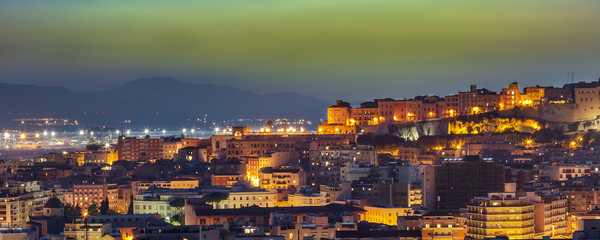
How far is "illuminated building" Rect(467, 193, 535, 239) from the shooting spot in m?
47.3

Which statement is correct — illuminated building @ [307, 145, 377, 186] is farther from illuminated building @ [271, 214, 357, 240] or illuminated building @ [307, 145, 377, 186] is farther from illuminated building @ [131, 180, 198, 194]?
illuminated building @ [271, 214, 357, 240]

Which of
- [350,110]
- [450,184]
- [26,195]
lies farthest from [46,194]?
[350,110]

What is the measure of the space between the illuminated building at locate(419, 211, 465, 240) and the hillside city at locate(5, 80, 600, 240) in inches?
2.1

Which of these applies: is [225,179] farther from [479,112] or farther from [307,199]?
[479,112]

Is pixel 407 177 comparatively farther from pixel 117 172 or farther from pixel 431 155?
pixel 117 172

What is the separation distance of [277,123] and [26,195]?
3795 inches

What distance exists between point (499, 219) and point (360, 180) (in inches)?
901

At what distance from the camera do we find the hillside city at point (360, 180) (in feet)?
159

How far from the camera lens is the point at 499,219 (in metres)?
47.4

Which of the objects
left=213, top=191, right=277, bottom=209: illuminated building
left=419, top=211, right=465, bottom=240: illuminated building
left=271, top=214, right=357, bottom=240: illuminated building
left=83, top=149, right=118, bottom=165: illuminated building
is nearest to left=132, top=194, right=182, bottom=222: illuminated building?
left=213, top=191, right=277, bottom=209: illuminated building

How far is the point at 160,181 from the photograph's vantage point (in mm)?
78125

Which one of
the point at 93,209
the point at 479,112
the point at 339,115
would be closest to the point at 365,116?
the point at 339,115

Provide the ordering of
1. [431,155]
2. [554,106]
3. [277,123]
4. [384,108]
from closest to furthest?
[431,155]
[554,106]
[384,108]
[277,123]

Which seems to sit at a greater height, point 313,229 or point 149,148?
point 149,148
